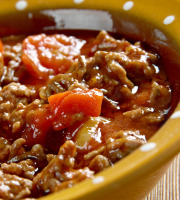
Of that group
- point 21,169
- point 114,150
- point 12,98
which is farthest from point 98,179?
point 12,98

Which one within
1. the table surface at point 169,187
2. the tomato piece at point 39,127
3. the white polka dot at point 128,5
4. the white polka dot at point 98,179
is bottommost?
the white polka dot at point 98,179

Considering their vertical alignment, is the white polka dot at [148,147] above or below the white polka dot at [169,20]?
below

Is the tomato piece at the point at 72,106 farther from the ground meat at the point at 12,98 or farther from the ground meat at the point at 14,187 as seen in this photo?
the ground meat at the point at 14,187

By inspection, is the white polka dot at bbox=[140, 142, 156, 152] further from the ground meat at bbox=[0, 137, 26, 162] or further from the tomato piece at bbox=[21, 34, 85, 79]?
the tomato piece at bbox=[21, 34, 85, 79]

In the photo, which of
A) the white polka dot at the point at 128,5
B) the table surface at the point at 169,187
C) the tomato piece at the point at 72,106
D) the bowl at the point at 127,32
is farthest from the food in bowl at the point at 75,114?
the table surface at the point at 169,187

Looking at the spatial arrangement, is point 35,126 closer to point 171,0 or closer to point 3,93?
point 3,93

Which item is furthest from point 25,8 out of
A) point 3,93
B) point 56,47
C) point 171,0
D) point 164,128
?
point 164,128

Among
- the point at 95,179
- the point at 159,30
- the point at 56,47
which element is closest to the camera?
the point at 95,179

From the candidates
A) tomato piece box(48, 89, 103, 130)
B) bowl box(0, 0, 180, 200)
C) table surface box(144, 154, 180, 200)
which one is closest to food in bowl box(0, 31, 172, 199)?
tomato piece box(48, 89, 103, 130)
